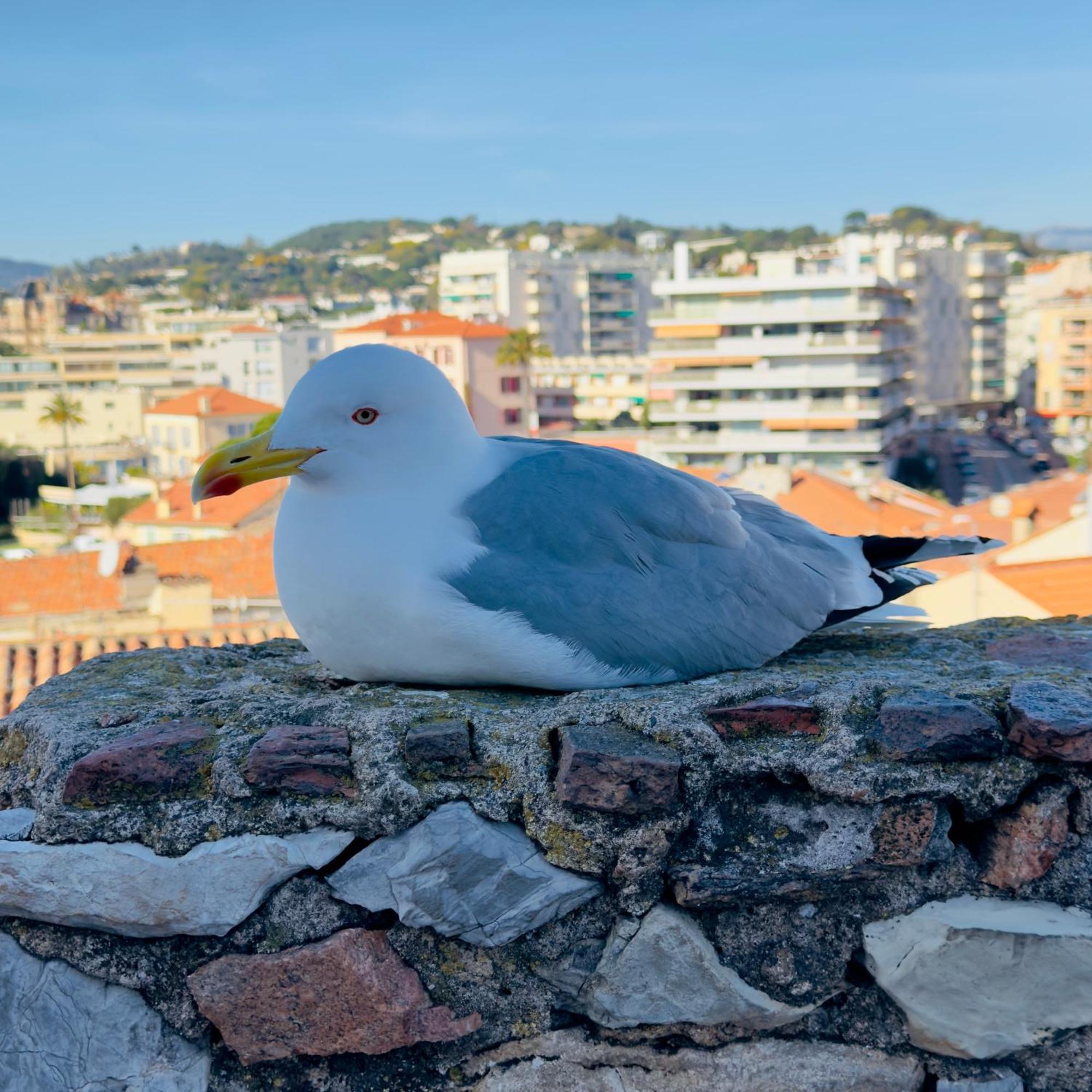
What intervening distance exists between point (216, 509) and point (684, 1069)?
32577mm

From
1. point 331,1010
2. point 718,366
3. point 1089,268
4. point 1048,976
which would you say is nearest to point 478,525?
point 331,1010

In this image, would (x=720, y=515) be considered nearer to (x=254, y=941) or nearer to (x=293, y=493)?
(x=293, y=493)

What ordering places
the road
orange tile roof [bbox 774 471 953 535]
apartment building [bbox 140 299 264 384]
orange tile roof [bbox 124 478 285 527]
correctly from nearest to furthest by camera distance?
orange tile roof [bbox 774 471 953 535] < orange tile roof [bbox 124 478 285 527] < the road < apartment building [bbox 140 299 264 384]

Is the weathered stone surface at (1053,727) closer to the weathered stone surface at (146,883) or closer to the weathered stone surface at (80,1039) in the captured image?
the weathered stone surface at (146,883)

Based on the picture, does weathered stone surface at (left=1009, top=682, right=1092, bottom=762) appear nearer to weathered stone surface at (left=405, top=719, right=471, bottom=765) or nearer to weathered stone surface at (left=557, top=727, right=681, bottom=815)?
weathered stone surface at (left=557, top=727, right=681, bottom=815)

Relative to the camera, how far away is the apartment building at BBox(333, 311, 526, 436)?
4988 centimetres

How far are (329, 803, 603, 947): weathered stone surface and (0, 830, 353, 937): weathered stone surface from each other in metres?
0.09

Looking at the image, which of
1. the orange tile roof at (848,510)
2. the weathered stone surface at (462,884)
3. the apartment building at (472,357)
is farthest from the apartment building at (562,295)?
the weathered stone surface at (462,884)

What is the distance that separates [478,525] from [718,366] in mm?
42607

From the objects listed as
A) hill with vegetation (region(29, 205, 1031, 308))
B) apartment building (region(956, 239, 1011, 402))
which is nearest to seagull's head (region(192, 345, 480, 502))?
apartment building (region(956, 239, 1011, 402))

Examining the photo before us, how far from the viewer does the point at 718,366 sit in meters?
44.0

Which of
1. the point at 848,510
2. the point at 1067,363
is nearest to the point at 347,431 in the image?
the point at 848,510

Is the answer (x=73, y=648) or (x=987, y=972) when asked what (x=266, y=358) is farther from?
(x=987, y=972)

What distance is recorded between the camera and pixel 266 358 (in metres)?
64.6
